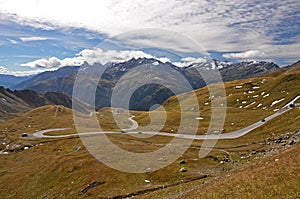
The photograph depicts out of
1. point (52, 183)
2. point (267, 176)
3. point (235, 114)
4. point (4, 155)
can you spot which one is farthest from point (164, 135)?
point (267, 176)

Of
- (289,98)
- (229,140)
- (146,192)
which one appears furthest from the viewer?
(289,98)

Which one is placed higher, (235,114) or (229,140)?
(229,140)

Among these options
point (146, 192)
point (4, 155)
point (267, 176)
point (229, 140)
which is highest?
point (267, 176)

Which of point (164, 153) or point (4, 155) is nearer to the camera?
point (164, 153)

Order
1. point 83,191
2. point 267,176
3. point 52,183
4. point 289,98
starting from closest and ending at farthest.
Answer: point 267,176
point 83,191
point 52,183
point 289,98

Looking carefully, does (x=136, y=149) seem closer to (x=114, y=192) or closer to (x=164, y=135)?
(x=114, y=192)

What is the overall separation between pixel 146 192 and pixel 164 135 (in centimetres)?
8637

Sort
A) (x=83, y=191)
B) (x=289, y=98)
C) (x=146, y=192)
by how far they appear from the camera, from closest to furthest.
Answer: (x=146, y=192)
(x=83, y=191)
(x=289, y=98)

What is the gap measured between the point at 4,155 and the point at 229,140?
407 ft

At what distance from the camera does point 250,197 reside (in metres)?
25.8

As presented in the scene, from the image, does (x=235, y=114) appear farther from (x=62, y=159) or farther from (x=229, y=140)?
(x=62, y=159)

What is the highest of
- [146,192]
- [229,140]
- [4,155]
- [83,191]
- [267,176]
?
[267,176]

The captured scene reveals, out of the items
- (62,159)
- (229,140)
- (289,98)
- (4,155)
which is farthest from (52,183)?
(289,98)

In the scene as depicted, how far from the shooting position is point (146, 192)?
55500 millimetres
